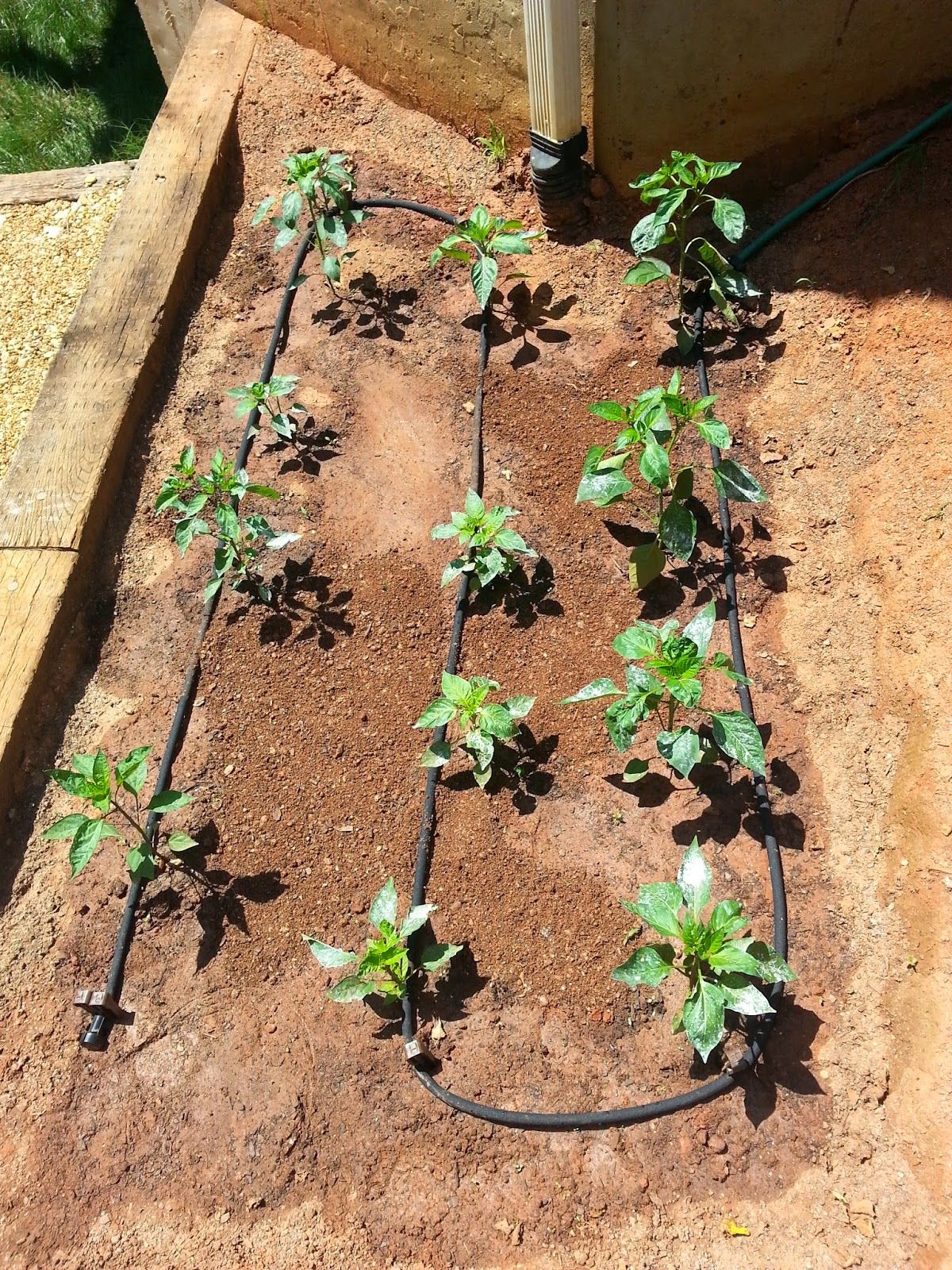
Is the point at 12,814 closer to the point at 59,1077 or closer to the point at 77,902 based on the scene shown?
the point at 77,902

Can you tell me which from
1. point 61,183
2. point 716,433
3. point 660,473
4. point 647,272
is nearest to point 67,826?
point 660,473

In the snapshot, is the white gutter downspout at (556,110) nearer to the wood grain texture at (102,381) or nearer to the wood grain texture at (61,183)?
the wood grain texture at (102,381)

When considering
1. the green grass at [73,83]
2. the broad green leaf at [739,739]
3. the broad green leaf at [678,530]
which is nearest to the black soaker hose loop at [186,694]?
the broad green leaf at [678,530]

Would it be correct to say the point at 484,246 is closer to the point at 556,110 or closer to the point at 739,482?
the point at 556,110

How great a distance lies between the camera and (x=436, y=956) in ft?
7.51

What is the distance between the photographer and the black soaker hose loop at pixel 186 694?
2350 millimetres

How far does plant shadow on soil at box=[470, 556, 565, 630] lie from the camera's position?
9.28ft

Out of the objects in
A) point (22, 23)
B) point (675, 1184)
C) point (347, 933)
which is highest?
point (22, 23)

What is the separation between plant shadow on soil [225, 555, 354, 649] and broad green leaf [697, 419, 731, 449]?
116cm

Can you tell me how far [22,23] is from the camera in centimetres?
553

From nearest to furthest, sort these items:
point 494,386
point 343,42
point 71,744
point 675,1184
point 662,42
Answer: point 675,1184, point 71,744, point 662,42, point 494,386, point 343,42

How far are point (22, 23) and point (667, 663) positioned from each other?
5.79 m

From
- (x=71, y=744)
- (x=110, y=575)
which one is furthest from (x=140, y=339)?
(x=71, y=744)

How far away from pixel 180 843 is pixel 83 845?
244 mm
